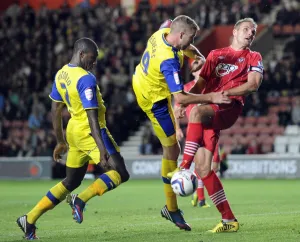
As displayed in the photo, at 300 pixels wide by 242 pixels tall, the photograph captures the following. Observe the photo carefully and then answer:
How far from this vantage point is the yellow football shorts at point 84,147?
8.80m

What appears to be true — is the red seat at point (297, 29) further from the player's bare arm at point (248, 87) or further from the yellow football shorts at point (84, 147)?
the yellow football shorts at point (84, 147)

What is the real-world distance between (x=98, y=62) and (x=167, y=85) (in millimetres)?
19687

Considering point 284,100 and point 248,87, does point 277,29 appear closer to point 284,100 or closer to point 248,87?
point 284,100

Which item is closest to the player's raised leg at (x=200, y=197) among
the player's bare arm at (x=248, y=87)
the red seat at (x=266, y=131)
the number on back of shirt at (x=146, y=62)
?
the number on back of shirt at (x=146, y=62)

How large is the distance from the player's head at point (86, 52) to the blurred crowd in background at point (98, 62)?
54.3 ft

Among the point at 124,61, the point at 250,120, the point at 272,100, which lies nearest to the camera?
the point at 250,120

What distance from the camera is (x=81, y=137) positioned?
349 inches

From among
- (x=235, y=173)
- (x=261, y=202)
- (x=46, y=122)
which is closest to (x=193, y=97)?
(x=261, y=202)

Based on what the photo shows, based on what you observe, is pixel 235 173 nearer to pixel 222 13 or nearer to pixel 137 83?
pixel 222 13

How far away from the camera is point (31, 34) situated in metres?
31.8

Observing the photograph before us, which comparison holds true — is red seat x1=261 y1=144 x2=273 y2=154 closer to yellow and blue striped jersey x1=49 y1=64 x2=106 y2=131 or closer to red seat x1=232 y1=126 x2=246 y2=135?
red seat x1=232 y1=126 x2=246 y2=135

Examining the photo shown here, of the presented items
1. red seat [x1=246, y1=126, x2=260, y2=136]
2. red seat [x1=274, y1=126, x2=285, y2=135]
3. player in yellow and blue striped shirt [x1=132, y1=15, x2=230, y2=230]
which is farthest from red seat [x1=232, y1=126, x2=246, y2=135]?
player in yellow and blue striped shirt [x1=132, y1=15, x2=230, y2=230]

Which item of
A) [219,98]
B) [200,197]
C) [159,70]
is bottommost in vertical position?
[200,197]

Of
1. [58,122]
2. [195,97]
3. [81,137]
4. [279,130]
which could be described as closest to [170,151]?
[195,97]
